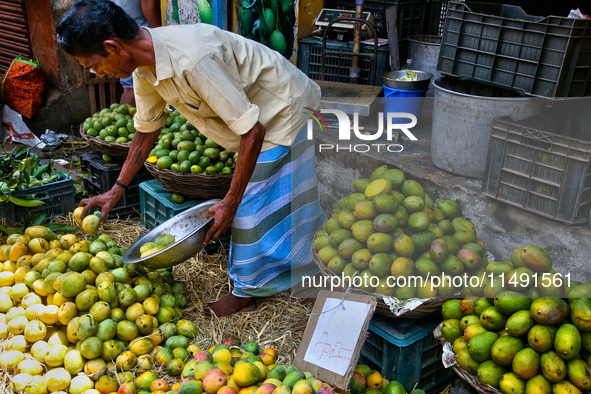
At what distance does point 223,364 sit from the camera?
Answer: 6.41ft

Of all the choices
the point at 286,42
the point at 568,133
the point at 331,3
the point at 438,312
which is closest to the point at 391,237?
the point at 438,312

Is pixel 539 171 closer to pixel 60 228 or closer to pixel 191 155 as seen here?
pixel 191 155

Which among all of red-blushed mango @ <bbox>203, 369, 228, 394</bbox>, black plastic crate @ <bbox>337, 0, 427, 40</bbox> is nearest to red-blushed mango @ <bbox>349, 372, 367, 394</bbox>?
red-blushed mango @ <bbox>203, 369, 228, 394</bbox>

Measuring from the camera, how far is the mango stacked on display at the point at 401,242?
2092 mm

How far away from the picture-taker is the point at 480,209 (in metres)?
2.90

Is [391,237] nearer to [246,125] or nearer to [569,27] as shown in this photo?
[246,125]

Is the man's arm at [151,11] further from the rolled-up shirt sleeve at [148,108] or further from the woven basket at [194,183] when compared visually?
the rolled-up shirt sleeve at [148,108]

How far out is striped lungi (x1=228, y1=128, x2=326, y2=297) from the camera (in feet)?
8.79

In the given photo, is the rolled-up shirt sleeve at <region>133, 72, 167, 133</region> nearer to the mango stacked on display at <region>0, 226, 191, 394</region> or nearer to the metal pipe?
the mango stacked on display at <region>0, 226, 191, 394</region>

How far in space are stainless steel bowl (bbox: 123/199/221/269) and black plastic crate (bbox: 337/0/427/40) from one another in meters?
3.07

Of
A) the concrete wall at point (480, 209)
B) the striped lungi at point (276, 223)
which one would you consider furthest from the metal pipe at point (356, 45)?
the striped lungi at point (276, 223)

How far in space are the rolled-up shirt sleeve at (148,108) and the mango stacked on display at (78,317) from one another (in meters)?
0.70

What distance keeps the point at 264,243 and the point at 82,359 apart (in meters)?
1.07

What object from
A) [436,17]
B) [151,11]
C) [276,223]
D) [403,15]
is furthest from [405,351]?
[436,17]
